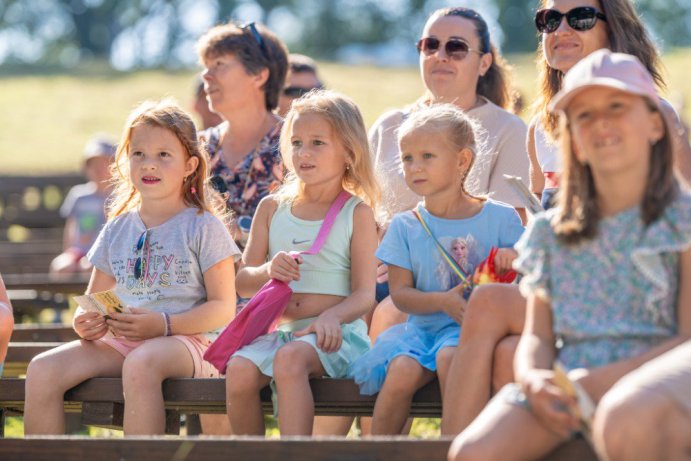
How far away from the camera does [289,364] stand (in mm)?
4773

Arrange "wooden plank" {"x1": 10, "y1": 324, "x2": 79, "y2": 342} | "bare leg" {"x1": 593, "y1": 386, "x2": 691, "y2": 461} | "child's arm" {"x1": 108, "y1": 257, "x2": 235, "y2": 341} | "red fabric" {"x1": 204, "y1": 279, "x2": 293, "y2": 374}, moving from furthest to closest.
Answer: "wooden plank" {"x1": 10, "y1": 324, "x2": 79, "y2": 342} < "child's arm" {"x1": 108, "y1": 257, "x2": 235, "y2": 341} < "red fabric" {"x1": 204, "y1": 279, "x2": 293, "y2": 374} < "bare leg" {"x1": 593, "y1": 386, "x2": 691, "y2": 461}

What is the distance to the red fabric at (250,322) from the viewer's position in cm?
497

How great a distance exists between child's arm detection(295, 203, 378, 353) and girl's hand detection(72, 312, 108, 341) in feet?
2.48

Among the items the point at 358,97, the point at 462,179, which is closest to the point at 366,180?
the point at 462,179

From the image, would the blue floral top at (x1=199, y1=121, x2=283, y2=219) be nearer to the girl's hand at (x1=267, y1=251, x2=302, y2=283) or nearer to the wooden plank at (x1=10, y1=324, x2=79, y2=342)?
the girl's hand at (x1=267, y1=251, x2=302, y2=283)

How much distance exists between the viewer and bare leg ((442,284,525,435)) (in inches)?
166

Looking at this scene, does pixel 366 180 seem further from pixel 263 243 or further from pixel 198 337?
pixel 198 337

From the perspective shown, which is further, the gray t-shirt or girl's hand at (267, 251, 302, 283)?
the gray t-shirt

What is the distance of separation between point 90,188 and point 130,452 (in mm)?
7637

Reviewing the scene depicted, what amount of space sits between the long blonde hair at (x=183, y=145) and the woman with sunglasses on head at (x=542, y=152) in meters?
1.37

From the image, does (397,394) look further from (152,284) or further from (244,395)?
(152,284)

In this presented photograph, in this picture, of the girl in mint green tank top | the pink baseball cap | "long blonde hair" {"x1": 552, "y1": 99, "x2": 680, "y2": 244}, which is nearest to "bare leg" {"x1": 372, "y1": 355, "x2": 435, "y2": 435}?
the girl in mint green tank top

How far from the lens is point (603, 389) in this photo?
3514 millimetres

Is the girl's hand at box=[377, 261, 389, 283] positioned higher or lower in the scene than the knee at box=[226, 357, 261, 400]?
higher
